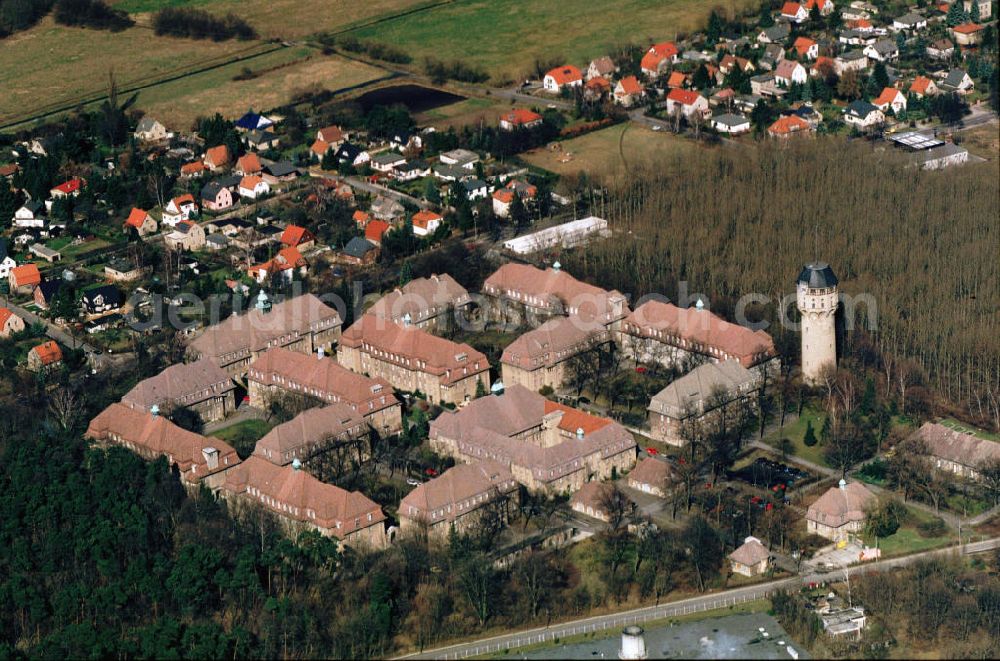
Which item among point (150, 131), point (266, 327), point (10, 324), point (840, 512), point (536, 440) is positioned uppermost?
point (150, 131)

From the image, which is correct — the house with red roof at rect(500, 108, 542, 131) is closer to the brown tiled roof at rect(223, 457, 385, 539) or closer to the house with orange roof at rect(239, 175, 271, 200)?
the house with orange roof at rect(239, 175, 271, 200)

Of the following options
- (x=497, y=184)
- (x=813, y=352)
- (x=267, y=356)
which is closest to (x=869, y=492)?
(x=813, y=352)

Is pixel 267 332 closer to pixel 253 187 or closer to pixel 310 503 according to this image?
pixel 310 503

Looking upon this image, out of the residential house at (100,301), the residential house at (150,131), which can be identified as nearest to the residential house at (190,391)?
the residential house at (100,301)

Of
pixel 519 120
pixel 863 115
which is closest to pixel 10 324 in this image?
pixel 519 120

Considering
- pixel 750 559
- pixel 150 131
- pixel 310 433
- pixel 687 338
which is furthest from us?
pixel 150 131

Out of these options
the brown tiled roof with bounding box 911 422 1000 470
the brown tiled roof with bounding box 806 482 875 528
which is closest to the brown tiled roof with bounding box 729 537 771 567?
the brown tiled roof with bounding box 806 482 875 528
